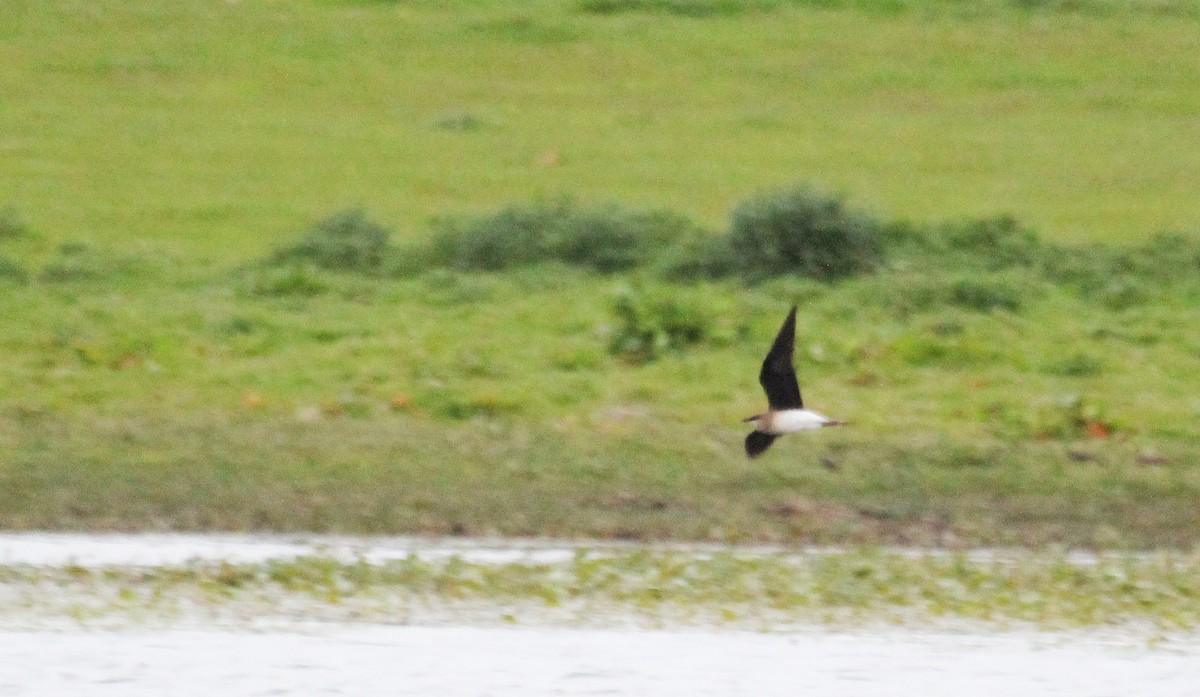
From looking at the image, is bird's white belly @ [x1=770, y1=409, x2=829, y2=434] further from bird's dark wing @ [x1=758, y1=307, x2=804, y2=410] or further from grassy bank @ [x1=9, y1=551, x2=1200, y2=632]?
grassy bank @ [x1=9, y1=551, x2=1200, y2=632]

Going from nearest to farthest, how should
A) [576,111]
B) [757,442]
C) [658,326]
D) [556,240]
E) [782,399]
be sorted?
1. [782,399]
2. [757,442]
3. [658,326]
4. [556,240]
5. [576,111]

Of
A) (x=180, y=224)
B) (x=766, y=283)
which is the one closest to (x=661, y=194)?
(x=766, y=283)

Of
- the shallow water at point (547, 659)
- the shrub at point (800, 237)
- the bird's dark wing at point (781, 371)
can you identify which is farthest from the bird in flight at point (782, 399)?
the shrub at point (800, 237)

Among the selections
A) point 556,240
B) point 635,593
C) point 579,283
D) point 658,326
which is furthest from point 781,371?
point 556,240

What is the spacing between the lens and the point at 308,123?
15477 mm

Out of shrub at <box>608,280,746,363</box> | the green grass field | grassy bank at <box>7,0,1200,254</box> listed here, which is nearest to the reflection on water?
the green grass field

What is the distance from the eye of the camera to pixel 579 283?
1216cm

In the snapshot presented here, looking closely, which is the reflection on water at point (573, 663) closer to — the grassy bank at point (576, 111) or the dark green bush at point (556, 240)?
the dark green bush at point (556, 240)

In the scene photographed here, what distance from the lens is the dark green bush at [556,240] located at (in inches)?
492

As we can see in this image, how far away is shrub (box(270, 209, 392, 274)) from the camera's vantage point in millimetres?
12523

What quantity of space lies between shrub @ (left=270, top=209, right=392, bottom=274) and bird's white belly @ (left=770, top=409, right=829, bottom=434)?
5208mm

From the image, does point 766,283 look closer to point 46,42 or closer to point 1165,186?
point 1165,186

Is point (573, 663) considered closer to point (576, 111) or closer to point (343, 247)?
point (343, 247)

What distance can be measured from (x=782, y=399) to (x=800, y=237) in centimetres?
462
